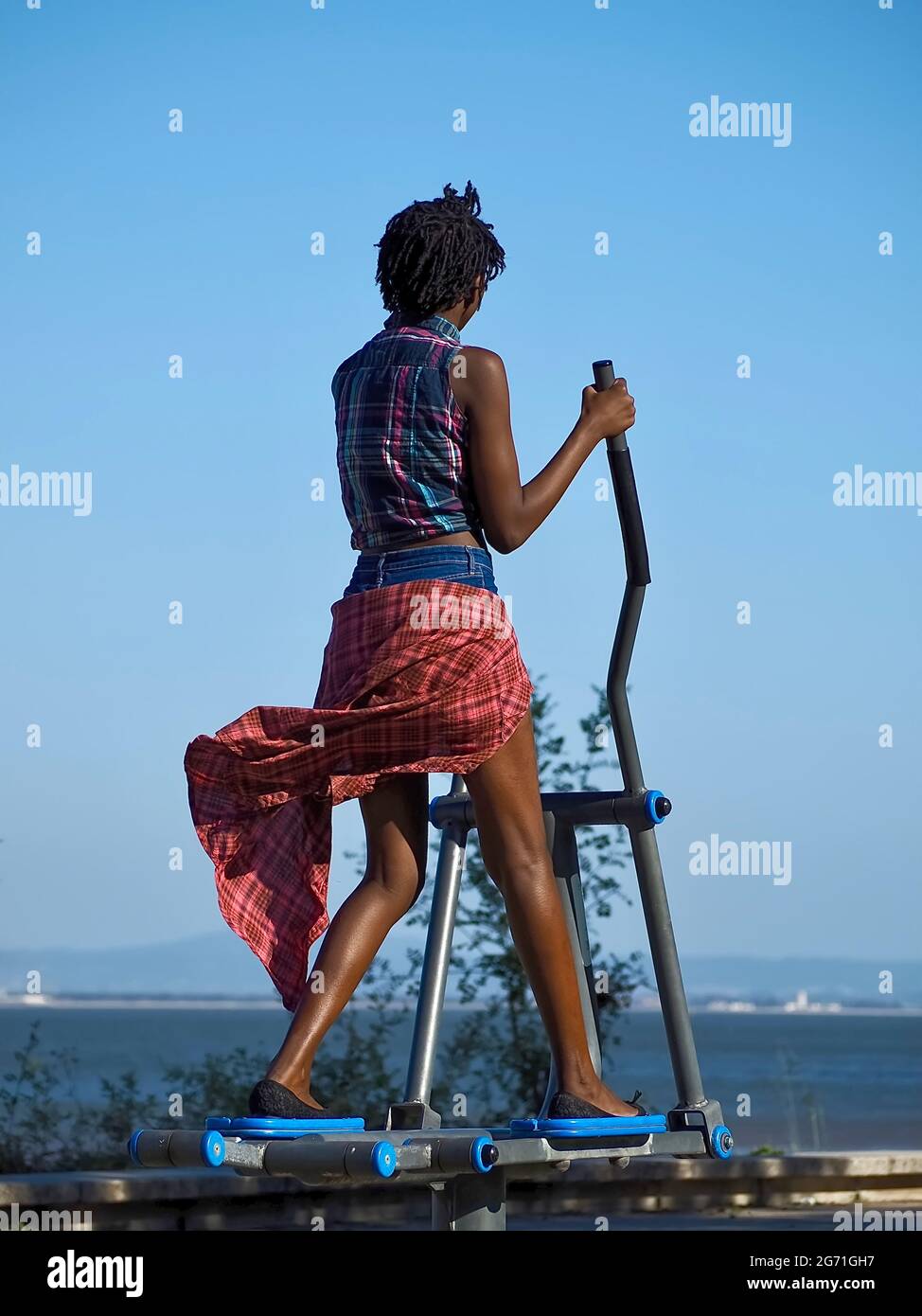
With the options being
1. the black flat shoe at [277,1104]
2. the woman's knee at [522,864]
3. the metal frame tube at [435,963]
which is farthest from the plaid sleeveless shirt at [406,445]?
the black flat shoe at [277,1104]

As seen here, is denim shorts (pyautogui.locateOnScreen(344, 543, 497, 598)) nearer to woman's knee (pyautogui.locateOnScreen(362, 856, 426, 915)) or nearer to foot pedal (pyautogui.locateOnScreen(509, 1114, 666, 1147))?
woman's knee (pyautogui.locateOnScreen(362, 856, 426, 915))

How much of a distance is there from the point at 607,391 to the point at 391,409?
39 cm

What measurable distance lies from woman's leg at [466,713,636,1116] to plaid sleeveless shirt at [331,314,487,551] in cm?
36

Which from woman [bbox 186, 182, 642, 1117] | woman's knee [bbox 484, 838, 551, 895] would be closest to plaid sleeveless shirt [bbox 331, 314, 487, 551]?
woman [bbox 186, 182, 642, 1117]

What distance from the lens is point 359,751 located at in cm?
280

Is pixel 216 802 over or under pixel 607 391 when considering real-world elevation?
under

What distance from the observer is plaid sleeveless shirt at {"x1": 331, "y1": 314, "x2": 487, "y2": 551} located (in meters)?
2.83

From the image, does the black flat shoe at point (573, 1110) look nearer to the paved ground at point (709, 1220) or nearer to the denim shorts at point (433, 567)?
the denim shorts at point (433, 567)

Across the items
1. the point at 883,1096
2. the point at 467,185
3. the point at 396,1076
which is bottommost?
the point at 883,1096

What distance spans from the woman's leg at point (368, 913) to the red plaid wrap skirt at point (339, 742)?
0.07m

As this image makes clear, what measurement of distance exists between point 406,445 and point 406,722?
441 mm

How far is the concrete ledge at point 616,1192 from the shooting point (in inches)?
248
